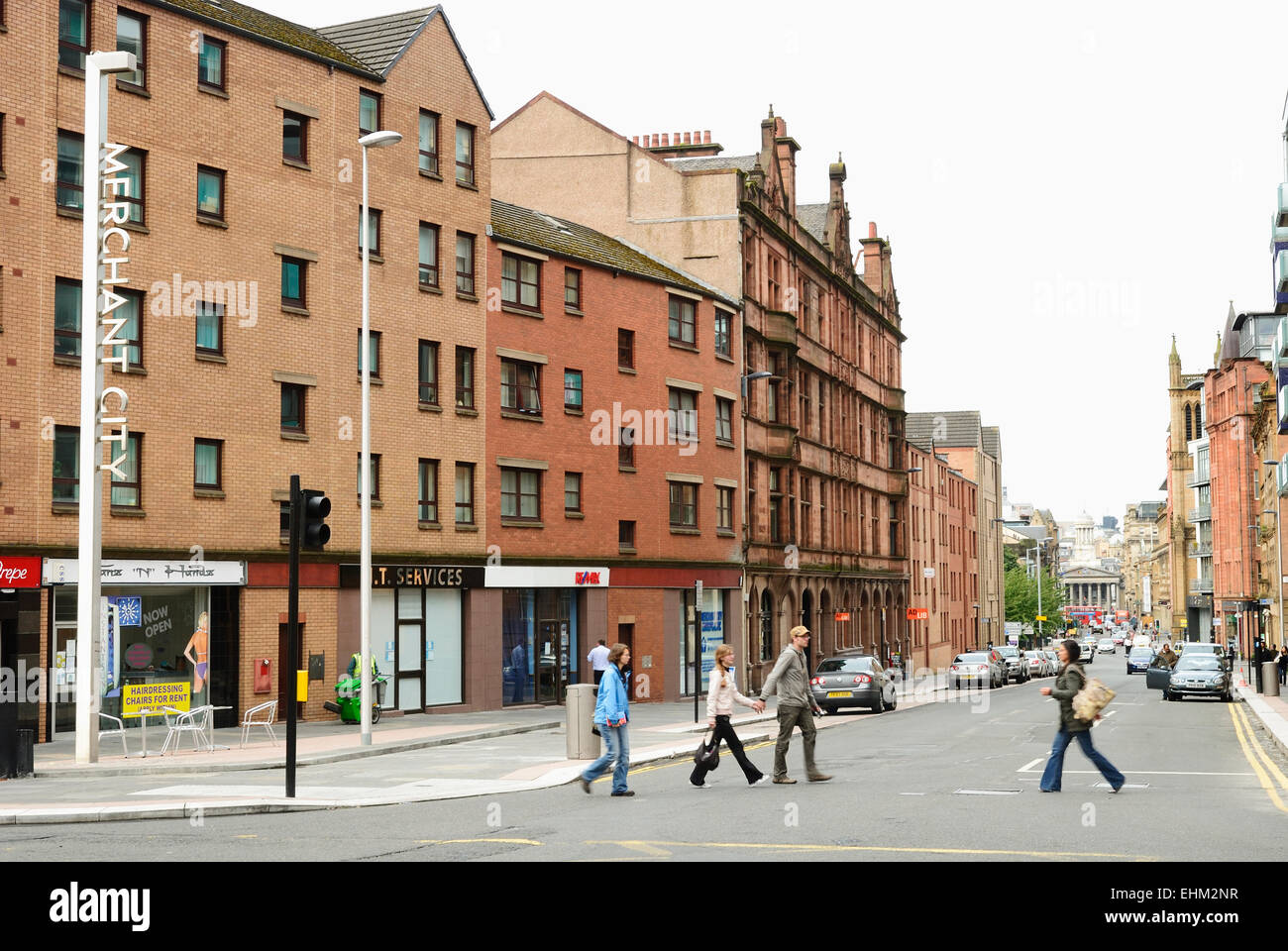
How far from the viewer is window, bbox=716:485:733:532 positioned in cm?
4728

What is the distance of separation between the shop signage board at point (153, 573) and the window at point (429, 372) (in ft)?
24.4

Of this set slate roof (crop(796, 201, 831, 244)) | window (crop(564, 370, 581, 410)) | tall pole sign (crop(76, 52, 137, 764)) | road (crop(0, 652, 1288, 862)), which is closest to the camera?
road (crop(0, 652, 1288, 862))

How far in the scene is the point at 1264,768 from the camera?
20.7 meters

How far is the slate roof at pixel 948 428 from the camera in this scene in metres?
108

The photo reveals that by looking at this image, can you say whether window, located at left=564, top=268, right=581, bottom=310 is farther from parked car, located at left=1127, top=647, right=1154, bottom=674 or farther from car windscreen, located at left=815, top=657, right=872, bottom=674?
parked car, located at left=1127, top=647, right=1154, bottom=674

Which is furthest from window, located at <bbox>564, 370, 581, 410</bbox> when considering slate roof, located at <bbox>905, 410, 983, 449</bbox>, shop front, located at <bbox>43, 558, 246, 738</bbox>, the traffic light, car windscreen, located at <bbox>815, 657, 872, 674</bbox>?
slate roof, located at <bbox>905, 410, 983, 449</bbox>

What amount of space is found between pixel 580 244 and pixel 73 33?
18.0 meters

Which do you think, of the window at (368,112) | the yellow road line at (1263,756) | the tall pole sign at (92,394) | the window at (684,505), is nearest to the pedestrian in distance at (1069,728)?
the yellow road line at (1263,756)

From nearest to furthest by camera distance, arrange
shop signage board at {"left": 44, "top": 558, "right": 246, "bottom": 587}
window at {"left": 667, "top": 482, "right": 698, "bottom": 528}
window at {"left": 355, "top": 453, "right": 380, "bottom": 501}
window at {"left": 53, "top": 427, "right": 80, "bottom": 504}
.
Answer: shop signage board at {"left": 44, "top": 558, "right": 246, "bottom": 587} < window at {"left": 53, "top": 427, "right": 80, "bottom": 504} < window at {"left": 355, "top": 453, "right": 380, "bottom": 501} < window at {"left": 667, "top": 482, "right": 698, "bottom": 528}

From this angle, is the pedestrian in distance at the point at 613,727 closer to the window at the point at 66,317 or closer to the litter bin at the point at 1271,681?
the window at the point at 66,317

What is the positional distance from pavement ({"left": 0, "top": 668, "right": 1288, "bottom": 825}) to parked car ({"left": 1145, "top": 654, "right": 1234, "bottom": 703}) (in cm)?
1040

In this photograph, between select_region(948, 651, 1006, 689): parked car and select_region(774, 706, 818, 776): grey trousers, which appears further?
select_region(948, 651, 1006, 689): parked car
